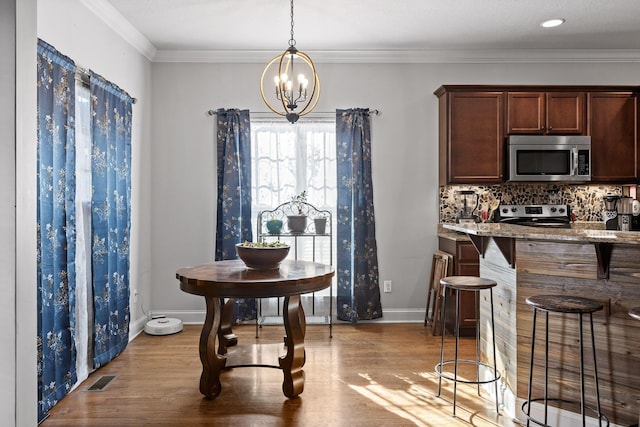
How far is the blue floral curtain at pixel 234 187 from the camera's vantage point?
4633 millimetres

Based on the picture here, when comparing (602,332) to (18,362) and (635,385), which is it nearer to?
(635,385)

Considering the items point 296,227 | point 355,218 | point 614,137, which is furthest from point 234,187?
point 614,137

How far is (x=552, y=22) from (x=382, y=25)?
1418 millimetres

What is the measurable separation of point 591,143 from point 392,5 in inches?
96.6

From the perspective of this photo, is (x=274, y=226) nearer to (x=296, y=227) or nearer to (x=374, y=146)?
(x=296, y=227)

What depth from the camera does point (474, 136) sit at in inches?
179

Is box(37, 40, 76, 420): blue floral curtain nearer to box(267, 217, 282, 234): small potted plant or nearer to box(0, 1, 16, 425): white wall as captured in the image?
box(0, 1, 16, 425): white wall

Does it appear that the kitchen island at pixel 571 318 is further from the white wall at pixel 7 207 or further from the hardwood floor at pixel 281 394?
the white wall at pixel 7 207

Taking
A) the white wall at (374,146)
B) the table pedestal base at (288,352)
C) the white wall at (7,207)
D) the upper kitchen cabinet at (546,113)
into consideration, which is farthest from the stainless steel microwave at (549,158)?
the white wall at (7,207)

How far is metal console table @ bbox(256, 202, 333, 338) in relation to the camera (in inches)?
177

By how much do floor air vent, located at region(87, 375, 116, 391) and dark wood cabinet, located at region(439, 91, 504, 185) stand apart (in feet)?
10.8

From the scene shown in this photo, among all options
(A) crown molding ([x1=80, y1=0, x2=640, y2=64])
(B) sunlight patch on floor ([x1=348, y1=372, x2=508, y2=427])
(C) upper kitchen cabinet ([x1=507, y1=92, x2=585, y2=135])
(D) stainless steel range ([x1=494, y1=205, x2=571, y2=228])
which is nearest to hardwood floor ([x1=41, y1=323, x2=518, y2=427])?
(B) sunlight patch on floor ([x1=348, y1=372, x2=508, y2=427])

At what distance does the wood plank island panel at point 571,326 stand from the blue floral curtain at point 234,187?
2.59m

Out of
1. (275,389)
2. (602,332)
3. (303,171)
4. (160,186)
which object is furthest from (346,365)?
(160,186)
